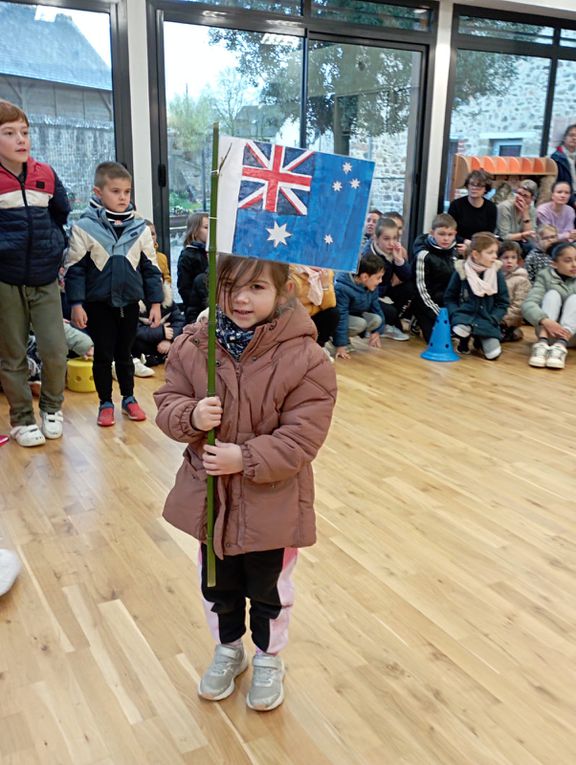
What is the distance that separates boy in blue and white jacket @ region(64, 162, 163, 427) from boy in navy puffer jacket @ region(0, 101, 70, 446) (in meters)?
0.11

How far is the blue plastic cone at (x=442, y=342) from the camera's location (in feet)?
15.7

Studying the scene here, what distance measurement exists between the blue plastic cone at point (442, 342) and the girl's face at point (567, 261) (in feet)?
2.92

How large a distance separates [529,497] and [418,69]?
181 inches

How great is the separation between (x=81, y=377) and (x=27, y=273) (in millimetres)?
1132

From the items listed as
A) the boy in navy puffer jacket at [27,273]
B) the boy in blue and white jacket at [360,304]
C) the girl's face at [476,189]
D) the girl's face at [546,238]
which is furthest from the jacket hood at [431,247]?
the boy in navy puffer jacket at [27,273]

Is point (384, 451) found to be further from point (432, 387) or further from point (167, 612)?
point (167, 612)

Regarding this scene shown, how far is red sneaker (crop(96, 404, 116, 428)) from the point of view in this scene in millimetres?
3316

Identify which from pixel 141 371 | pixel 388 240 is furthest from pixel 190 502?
pixel 388 240

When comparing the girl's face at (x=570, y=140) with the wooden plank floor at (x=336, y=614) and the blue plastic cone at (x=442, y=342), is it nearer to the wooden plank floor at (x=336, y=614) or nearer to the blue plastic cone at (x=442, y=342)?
the blue plastic cone at (x=442, y=342)

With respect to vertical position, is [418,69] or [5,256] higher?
[418,69]

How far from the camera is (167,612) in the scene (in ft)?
6.18

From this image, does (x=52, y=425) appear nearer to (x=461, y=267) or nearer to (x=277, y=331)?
(x=277, y=331)

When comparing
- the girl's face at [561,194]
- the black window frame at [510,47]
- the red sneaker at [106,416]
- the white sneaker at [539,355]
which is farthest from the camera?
the black window frame at [510,47]

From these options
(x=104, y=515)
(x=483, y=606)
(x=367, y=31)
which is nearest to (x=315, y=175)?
(x=483, y=606)
